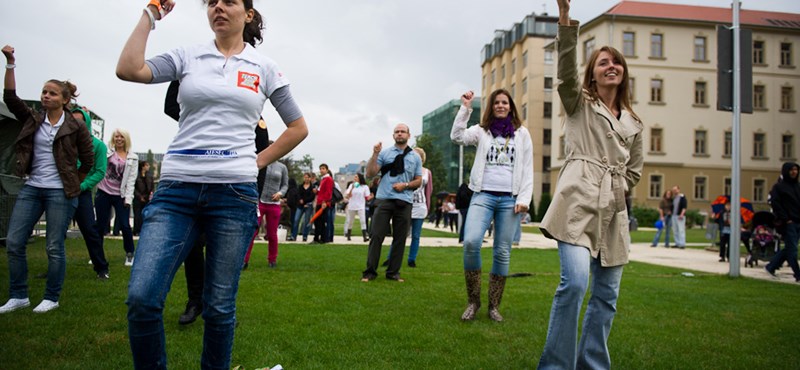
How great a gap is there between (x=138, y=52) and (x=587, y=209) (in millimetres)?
2404

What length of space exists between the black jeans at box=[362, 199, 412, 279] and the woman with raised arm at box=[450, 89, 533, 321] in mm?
2687

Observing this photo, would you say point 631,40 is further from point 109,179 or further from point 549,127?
point 109,179

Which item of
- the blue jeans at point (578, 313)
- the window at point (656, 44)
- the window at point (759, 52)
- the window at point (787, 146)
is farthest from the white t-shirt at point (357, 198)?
the window at point (787, 146)

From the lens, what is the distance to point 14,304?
5230mm

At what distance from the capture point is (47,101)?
532cm

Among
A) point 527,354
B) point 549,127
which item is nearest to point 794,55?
point 549,127

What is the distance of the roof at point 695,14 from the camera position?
5027 cm

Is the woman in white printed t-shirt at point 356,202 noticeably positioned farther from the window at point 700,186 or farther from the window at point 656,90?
the window at point 700,186

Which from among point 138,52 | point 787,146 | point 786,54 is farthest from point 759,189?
point 138,52

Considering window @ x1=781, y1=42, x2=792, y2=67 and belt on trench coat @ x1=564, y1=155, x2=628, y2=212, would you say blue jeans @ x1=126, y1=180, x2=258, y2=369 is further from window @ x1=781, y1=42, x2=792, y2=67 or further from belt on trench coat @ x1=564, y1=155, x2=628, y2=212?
window @ x1=781, y1=42, x2=792, y2=67

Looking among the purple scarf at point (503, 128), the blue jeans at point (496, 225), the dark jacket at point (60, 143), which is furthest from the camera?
the purple scarf at point (503, 128)

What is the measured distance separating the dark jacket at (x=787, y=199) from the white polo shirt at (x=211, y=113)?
9.91 metres

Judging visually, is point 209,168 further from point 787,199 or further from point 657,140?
point 657,140

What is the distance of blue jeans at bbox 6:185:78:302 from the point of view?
514 centimetres
